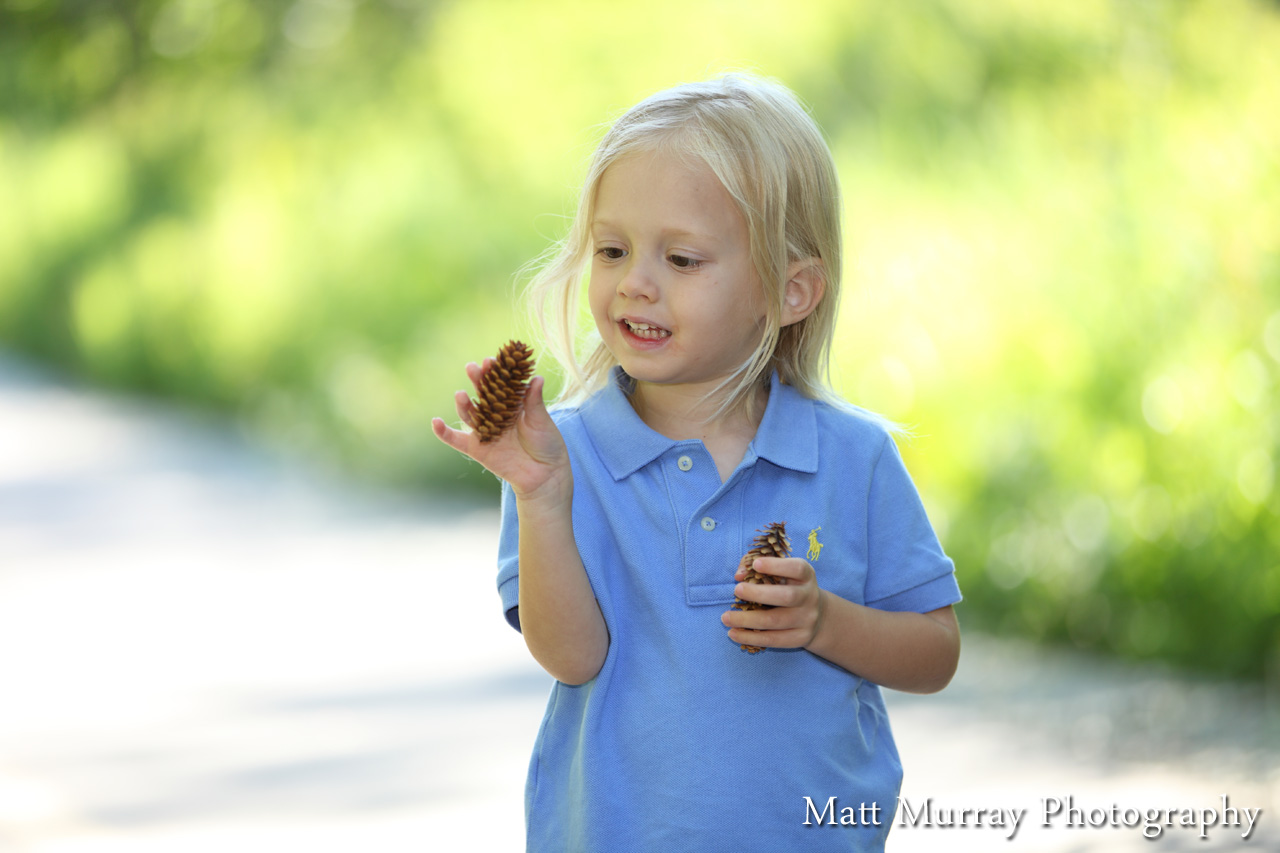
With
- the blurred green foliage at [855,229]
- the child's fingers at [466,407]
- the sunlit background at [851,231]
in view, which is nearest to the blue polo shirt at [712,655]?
the child's fingers at [466,407]

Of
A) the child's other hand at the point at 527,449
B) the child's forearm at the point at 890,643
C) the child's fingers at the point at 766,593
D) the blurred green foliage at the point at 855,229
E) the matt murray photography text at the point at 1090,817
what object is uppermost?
the blurred green foliage at the point at 855,229

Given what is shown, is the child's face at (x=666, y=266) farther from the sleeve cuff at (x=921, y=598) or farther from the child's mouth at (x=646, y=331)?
the sleeve cuff at (x=921, y=598)

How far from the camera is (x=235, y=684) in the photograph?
4.53 metres

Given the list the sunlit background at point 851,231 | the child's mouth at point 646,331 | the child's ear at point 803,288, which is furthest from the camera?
the sunlit background at point 851,231

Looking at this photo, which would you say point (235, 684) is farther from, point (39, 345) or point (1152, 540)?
point (39, 345)

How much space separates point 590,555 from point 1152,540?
2.88m

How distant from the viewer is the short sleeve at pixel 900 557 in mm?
1898

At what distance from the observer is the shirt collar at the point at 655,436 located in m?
1.86

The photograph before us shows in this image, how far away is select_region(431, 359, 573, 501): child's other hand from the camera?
1692 mm

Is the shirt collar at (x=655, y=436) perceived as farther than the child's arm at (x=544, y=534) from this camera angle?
Yes

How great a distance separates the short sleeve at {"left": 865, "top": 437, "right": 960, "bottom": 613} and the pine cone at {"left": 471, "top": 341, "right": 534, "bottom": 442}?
52 centimetres

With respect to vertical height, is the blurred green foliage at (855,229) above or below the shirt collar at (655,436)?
above

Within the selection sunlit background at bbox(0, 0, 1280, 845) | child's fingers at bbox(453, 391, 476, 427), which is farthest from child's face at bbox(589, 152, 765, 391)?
sunlit background at bbox(0, 0, 1280, 845)

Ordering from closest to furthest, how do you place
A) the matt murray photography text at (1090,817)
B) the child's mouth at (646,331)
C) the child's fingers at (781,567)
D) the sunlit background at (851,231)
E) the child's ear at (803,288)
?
the child's fingers at (781,567) < the child's mouth at (646,331) < the child's ear at (803,288) < the matt murray photography text at (1090,817) < the sunlit background at (851,231)
